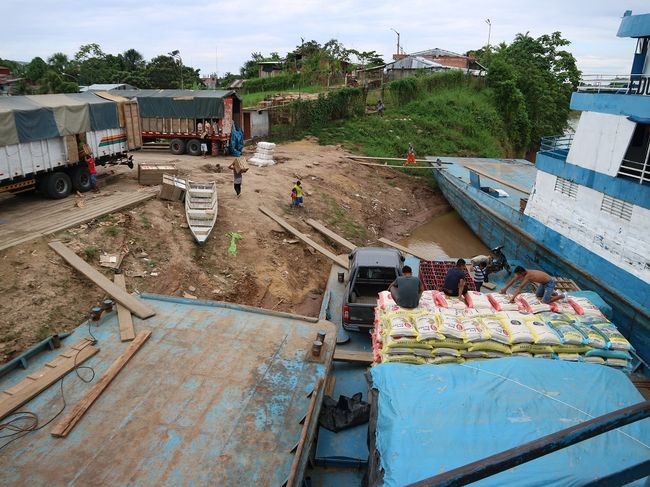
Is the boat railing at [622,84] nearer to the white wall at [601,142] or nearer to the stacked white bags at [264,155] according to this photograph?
the white wall at [601,142]

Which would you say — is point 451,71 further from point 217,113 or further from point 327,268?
point 327,268

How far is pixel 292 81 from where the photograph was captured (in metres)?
39.3

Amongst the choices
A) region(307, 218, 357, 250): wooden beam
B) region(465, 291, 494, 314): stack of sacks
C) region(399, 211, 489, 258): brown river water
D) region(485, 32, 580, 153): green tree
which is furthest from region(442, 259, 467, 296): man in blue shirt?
region(485, 32, 580, 153): green tree

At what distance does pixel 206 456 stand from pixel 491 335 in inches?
143

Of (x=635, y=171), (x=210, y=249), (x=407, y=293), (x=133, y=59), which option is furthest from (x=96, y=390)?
(x=133, y=59)

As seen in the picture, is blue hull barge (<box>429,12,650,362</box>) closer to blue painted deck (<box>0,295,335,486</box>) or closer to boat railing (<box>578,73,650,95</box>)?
boat railing (<box>578,73,650,95</box>)

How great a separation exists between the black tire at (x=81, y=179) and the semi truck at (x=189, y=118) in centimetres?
784

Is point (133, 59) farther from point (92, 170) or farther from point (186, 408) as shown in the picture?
point (186, 408)

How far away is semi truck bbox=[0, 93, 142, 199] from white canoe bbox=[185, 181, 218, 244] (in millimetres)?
3442

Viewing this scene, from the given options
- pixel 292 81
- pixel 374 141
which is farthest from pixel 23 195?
pixel 292 81

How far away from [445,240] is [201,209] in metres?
10.8

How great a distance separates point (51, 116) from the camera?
41.3 feet

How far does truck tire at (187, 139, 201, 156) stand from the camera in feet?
70.8

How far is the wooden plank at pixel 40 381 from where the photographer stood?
500 cm
